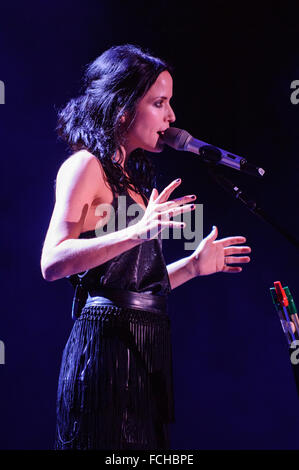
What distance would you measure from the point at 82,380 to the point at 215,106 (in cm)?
192

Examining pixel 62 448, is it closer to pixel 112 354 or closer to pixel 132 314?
pixel 112 354

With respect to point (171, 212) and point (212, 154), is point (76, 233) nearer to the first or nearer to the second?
point (171, 212)

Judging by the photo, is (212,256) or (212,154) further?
(212,256)

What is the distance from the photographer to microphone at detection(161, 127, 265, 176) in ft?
4.51

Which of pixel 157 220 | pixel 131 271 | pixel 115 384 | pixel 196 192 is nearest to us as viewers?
pixel 157 220

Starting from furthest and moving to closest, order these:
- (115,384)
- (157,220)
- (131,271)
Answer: (131,271) < (115,384) < (157,220)

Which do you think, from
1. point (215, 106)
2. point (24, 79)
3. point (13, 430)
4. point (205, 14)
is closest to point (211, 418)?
point (13, 430)

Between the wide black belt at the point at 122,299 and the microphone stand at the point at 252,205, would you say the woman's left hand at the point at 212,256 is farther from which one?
the wide black belt at the point at 122,299

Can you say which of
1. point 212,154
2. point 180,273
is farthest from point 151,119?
point 180,273

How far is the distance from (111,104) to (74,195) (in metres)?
0.40

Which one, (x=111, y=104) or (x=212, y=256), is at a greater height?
(x=111, y=104)

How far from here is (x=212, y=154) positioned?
4.54 ft

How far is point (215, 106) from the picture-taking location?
2.67 m

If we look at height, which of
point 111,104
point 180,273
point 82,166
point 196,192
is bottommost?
point 180,273
